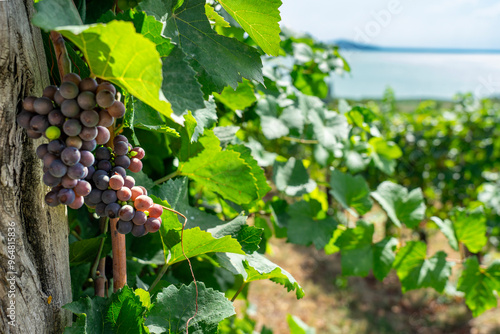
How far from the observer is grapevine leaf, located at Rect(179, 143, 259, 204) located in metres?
0.83

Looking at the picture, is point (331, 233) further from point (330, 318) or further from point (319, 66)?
point (330, 318)

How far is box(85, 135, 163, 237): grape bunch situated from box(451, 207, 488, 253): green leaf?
1093mm

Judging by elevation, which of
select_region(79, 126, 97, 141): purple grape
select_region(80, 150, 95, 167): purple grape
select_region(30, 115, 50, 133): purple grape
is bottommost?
select_region(80, 150, 95, 167): purple grape

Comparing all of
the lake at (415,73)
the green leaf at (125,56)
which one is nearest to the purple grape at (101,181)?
the green leaf at (125,56)

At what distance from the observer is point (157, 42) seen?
0.52m

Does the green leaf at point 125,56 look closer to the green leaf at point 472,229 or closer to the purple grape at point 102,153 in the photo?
the purple grape at point 102,153

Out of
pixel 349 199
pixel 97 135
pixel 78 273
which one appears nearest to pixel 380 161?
pixel 349 199

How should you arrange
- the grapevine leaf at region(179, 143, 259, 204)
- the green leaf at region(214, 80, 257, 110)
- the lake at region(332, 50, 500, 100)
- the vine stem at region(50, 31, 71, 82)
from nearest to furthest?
the vine stem at region(50, 31, 71, 82) < the grapevine leaf at region(179, 143, 259, 204) < the green leaf at region(214, 80, 257, 110) < the lake at region(332, 50, 500, 100)

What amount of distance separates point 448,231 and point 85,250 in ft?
3.61

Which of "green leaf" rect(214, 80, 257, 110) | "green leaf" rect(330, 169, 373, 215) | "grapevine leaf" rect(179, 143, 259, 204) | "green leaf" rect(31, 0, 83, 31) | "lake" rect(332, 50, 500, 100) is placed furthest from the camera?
"lake" rect(332, 50, 500, 100)

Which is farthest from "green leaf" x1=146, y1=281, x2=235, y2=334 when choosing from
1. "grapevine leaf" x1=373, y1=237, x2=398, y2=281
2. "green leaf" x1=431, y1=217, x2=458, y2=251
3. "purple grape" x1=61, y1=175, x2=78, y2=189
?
"green leaf" x1=431, y1=217, x2=458, y2=251

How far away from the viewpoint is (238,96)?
1081mm

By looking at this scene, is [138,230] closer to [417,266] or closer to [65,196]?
[65,196]

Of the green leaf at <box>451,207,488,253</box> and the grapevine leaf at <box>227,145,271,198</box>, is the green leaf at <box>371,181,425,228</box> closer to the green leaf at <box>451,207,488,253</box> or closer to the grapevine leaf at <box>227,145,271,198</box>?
the green leaf at <box>451,207,488,253</box>
